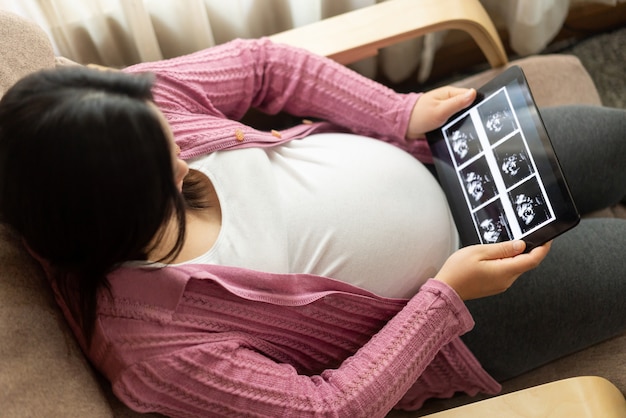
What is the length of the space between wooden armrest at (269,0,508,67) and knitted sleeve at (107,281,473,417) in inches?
19.0

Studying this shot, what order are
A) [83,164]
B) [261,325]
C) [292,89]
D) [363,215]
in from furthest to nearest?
[292,89]
[363,215]
[261,325]
[83,164]

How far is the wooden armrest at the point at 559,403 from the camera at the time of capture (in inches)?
29.1

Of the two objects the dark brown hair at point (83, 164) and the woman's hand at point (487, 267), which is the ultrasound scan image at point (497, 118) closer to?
the woman's hand at point (487, 267)

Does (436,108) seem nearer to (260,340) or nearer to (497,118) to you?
(497,118)

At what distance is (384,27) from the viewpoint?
112 cm

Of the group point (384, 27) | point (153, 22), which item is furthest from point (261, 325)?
point (153, 22)

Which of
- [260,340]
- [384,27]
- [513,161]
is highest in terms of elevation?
[384,27]

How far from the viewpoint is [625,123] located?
1.04 meters

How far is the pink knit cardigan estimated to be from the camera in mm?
724

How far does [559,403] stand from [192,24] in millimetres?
929

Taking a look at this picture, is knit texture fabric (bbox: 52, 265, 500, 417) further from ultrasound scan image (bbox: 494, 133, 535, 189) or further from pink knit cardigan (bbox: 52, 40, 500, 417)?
ultrasound scan image (bbox: 494, 133, 535, 189)

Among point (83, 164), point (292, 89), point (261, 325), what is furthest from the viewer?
point (292, 89)

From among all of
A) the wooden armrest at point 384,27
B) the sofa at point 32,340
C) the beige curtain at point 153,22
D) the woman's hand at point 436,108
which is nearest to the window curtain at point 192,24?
the beige curtain at point 153,22

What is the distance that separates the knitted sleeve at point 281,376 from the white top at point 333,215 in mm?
85
